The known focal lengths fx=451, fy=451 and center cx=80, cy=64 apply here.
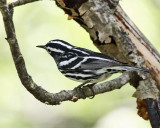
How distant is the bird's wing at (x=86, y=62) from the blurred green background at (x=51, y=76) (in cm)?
209

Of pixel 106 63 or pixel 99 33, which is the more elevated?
pixel 99 33

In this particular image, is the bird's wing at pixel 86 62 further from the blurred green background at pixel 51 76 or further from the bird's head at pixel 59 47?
the blurred green background at pixel 51 76

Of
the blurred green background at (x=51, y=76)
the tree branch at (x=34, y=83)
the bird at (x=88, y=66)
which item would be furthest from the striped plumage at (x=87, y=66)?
the blurred green background at (x=51, y=76)

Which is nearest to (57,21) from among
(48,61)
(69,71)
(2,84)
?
(48,61)

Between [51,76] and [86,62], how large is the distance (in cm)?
251

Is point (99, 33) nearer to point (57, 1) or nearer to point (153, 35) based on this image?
point (57, 1)

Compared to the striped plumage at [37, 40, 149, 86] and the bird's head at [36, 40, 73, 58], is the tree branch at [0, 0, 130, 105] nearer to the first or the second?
the striped plumage at [37, 40, 149, 86]

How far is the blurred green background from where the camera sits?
20.6 feet

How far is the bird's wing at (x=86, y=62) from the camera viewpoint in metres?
3.80

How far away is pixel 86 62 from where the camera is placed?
3951 mm

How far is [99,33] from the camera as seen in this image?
4.13m

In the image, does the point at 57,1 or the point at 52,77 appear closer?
the point at 57,1

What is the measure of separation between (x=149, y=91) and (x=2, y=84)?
3.05 metres

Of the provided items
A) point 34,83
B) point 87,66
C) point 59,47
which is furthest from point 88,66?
point 34,83
